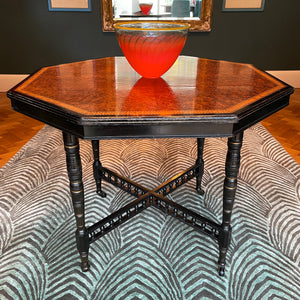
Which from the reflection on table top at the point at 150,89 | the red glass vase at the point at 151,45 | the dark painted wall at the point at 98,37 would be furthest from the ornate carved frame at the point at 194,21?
the red glass vase at the point at 151,45

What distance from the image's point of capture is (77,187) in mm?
1286

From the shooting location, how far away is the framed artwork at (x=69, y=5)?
12.8ft

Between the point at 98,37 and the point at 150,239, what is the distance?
10.5 feet

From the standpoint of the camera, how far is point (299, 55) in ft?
14.0

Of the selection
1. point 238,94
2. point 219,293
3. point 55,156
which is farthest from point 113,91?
point 55,156

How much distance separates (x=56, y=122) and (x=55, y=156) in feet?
5.05

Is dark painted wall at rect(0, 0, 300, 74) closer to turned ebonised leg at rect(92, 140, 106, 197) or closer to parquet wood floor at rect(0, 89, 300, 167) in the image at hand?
parquet wood floor at rect(0, 89, 300, 167)

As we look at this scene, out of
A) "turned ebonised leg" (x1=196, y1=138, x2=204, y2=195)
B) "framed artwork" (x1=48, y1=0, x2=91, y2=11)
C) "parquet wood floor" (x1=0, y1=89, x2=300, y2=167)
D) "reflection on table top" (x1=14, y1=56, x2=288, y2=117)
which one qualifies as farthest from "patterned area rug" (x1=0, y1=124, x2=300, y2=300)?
"framed artwork" (x1=48, y1=0, x2=91, y2=11)

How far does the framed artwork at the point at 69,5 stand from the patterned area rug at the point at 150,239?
90.9 inches

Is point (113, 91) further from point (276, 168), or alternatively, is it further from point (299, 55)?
point (299, 55)

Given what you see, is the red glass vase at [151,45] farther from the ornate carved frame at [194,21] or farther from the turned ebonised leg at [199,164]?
the ornate carved frame at [194,21]

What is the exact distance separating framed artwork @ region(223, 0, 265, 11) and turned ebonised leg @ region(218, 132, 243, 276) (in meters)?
3.30

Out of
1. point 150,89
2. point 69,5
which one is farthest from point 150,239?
point 69,5

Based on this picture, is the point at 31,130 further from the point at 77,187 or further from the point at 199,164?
the point at 77,187
